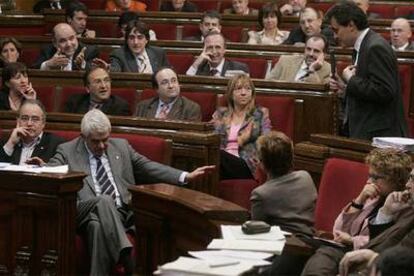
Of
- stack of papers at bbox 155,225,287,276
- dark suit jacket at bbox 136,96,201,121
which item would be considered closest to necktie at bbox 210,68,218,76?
dark suit jacket at bbox 136,96,201,121

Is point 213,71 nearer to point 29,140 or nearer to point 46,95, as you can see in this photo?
point 46,95

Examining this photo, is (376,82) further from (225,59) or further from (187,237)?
(225,59)

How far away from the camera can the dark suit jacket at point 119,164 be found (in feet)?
15.6

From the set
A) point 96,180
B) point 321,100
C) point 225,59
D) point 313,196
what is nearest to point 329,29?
point 225,59

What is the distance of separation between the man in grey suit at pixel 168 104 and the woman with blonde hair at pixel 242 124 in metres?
0.18

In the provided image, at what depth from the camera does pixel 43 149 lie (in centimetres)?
502

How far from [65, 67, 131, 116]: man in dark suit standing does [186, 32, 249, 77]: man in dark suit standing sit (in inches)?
32.5

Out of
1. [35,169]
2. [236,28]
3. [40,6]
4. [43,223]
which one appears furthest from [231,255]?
[40,6]

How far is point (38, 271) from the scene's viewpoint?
4277 millimetres

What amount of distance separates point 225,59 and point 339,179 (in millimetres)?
2528

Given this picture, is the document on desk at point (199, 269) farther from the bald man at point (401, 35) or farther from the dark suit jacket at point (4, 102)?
the bald man at point (401, 35)

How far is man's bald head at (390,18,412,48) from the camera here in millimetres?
6934

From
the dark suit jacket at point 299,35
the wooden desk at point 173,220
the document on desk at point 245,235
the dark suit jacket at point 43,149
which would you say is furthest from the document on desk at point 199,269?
the dark suit jacket at point 299,35

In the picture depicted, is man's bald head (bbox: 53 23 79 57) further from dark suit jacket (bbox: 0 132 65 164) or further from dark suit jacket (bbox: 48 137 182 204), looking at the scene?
dark suit jacket (bbox: 48 137 182 204)
